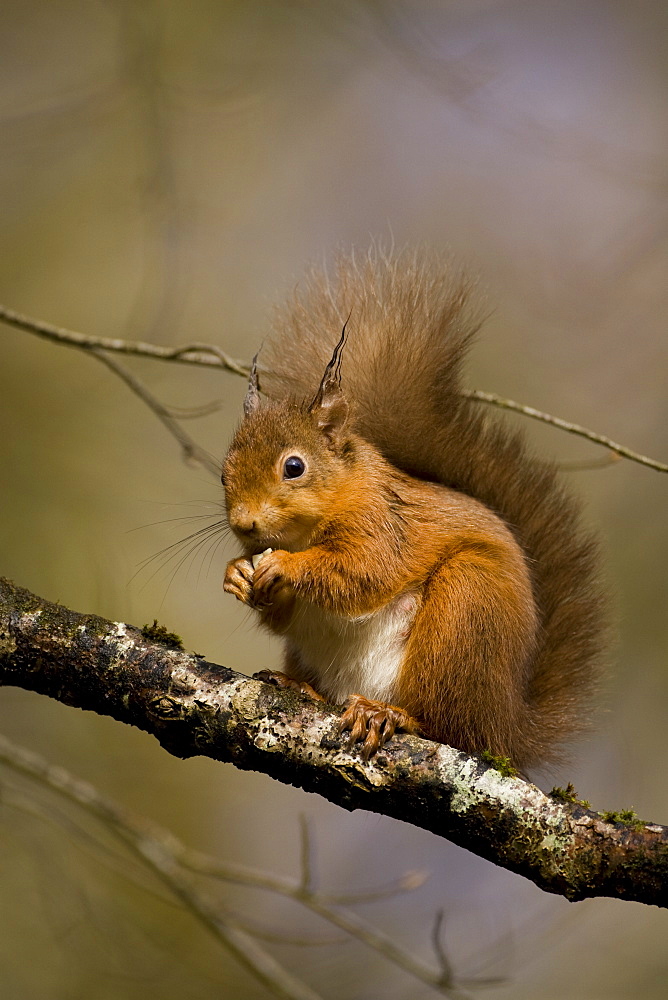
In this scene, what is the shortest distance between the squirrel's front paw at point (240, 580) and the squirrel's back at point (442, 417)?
1.82 ft

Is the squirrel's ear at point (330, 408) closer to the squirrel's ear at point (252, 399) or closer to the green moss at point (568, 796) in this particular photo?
the squirrel's ear at point (252, 399)

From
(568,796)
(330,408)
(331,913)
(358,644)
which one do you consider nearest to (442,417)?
(330,408)

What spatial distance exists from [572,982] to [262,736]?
3376mm

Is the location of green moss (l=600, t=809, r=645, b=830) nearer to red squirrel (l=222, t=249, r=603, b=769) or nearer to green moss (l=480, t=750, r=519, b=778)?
green moss (l=480, t=750, r=519, b=778)

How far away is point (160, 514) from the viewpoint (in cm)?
490

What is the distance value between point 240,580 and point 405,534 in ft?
1.39

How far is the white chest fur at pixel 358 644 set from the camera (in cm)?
214

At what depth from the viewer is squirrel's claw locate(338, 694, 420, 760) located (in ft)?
5.75

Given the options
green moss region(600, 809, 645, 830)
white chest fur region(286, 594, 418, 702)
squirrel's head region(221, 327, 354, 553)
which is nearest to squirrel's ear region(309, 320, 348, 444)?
squirrel's head region(221, 327, 354, 553)

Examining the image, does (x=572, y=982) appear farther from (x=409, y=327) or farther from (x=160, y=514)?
(x=409, y=327)

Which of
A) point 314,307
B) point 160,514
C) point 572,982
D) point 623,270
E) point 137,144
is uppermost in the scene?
point 623,270

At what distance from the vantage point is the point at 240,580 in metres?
2.11

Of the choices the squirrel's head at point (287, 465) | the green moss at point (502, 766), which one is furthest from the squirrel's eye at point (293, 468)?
the green moss at point (502, 766)

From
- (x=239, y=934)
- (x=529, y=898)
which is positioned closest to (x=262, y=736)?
(x=239, y=934)
